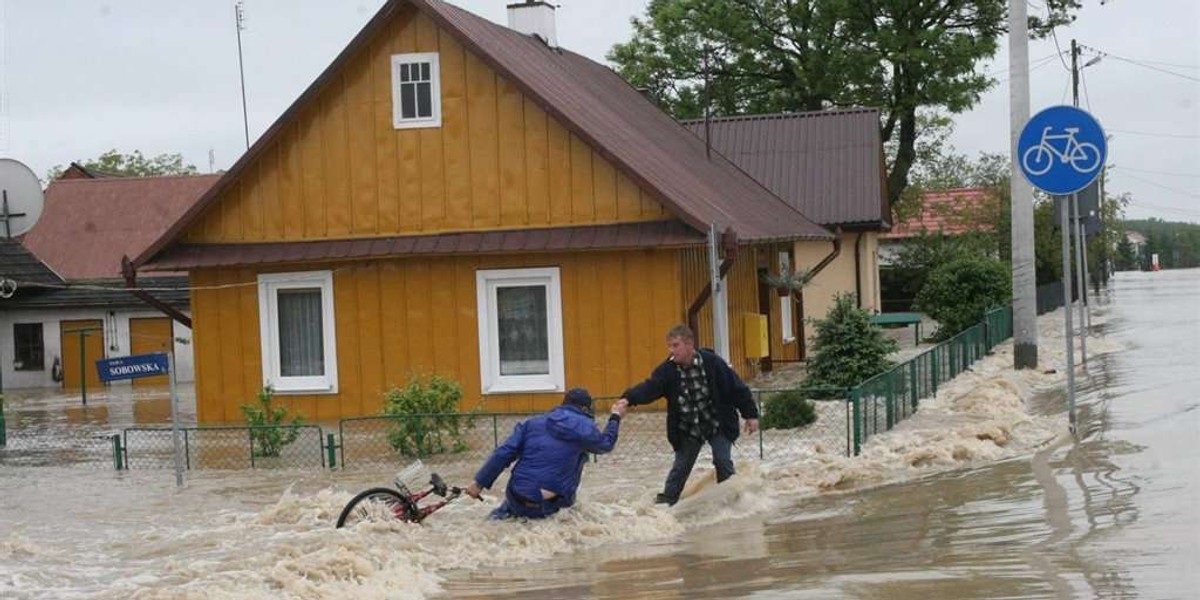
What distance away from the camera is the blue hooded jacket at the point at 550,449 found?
42.2ft

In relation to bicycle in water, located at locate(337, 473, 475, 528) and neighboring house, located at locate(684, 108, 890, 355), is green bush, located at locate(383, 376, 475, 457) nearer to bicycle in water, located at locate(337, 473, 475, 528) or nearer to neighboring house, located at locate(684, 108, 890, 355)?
bicycle in water, located at locate(337, 473, 475, 528)

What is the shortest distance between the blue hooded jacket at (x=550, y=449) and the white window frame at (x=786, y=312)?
20.0m

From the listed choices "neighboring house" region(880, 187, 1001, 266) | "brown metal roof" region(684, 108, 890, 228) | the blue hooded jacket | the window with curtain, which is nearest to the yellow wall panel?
the blue hooded jacket

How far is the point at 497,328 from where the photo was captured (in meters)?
24.8

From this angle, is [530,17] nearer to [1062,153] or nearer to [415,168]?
[415,168]

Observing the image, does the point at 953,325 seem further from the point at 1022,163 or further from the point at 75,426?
the point at 1022,163

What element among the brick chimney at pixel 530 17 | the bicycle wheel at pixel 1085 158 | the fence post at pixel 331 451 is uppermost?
the brick chimney at pixel 530 17

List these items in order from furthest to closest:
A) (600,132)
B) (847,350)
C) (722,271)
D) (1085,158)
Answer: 1. (600,132)
2. (847,350)
3. (722,271)
4. (1085,158)

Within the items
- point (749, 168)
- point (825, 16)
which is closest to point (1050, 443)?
point (749, 168)

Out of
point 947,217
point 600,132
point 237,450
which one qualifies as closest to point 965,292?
point 600,132

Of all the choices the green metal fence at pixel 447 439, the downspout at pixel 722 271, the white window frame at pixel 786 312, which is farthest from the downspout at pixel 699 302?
the white window frame at pixel 786 312

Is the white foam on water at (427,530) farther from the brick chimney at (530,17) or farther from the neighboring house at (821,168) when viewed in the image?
the neighboring house at (821,168)

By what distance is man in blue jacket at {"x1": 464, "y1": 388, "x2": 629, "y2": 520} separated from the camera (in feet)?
42.2

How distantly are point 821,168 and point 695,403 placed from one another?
2714 centimetres
